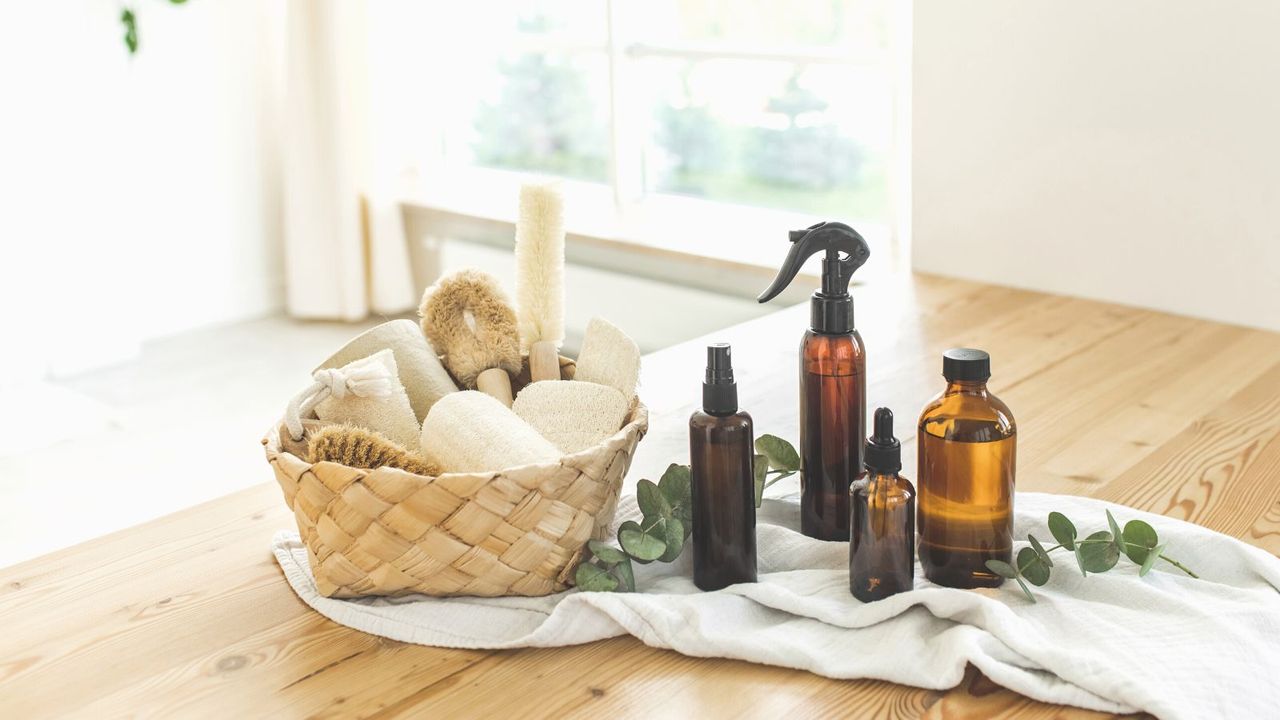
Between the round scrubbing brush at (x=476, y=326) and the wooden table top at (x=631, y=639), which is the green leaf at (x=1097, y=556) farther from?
the round scrubbing brush at (x=476, y=326)

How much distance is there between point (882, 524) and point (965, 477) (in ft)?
0.21

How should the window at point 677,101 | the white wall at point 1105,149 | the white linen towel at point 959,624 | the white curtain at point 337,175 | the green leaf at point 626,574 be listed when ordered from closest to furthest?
the white linen towel at point 959,624 < the green leaf at point 626,574 < the white wall at point 1105,149 < the window at point 677,101 < the white curtain at point 337,175

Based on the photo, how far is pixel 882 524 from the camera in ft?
2.54

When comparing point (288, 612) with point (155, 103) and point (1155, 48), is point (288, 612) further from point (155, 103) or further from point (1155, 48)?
point (155, 103)

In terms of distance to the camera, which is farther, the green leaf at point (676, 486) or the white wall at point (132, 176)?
the white wall at point (132, 176)

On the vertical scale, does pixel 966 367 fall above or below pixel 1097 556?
above

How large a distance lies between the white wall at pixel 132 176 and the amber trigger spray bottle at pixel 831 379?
250cm

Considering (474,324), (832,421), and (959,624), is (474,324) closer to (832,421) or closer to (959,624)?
(832,421)

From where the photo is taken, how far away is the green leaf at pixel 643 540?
80 cm

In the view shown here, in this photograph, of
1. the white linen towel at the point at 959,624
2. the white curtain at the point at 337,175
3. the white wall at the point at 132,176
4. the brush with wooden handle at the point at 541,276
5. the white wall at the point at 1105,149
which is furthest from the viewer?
the white curtain at the point at 337,175

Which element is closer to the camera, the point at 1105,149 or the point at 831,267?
the point at 831,267

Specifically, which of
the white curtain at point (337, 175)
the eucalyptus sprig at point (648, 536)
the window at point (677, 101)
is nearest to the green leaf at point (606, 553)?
the eucalyptus sprig at point (648, 536)

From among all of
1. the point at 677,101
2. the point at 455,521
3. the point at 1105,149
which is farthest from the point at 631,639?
the point at 677,101

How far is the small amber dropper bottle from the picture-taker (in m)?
0.75
